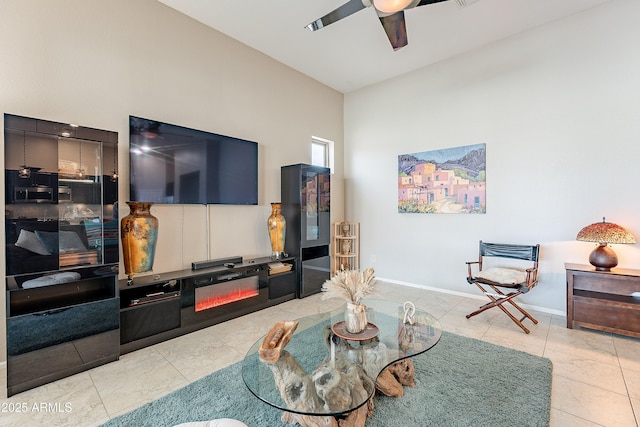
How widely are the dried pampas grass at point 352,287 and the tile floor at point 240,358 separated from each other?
1135mm

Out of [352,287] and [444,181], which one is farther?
[444,181]

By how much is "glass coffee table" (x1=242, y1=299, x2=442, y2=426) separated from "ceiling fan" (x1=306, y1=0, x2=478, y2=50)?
8.00 ft

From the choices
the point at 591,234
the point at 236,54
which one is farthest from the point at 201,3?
the point at 591,234

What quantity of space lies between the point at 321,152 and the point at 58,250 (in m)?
3.88

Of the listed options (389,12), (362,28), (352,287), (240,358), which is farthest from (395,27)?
(240,358)

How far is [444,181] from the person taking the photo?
161 inches

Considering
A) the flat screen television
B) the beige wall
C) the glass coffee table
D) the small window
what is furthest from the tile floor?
the small window

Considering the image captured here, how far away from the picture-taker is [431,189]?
422cm

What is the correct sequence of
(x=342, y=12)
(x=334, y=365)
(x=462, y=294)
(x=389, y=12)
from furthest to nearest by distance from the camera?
(x=462, y=294), (x=342, y=12), (x=389, y=12), (x=334, y=365)

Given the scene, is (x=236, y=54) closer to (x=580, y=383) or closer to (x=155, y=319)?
(x=155, y=319)

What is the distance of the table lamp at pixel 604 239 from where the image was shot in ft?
8.70

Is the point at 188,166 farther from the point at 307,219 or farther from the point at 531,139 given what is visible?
the point at 531,139

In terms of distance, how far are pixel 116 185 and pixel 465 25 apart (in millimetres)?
4054

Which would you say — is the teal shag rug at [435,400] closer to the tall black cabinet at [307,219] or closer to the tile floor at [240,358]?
the tile floor at [240,358]
